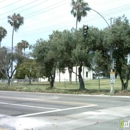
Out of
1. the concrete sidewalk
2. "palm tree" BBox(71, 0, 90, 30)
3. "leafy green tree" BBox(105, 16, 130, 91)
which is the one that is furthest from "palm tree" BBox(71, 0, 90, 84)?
the concrete sidewalk

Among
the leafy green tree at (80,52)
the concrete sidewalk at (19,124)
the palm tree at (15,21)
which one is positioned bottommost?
the concrete sidewalk at (19,124)

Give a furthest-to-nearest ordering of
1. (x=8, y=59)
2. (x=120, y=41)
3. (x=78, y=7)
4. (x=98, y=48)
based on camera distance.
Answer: (x=8, y=59), (x=78, y=7), (x=98, y=48), (x=120, y=41)

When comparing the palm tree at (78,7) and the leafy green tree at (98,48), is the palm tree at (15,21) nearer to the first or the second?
the palm tree at (78,7)

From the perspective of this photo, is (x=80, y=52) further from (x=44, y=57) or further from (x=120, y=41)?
(x=44, y=57)

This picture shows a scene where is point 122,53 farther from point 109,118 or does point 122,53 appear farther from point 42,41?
point 109,118

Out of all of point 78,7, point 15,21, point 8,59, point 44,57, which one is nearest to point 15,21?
point 15,21

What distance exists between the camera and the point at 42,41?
38438 millimetres

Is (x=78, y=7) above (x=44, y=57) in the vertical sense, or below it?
above

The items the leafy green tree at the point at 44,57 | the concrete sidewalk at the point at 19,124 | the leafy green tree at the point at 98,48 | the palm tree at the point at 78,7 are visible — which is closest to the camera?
the concrete sidewalk at the point at 19,124

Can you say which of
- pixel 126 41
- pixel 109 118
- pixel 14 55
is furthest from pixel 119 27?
pixel 14 55

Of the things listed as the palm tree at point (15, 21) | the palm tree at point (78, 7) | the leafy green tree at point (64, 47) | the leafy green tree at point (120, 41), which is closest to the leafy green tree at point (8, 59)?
the palm tree at point (15, 21)

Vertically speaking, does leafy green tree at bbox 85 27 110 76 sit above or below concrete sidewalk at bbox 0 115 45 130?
above

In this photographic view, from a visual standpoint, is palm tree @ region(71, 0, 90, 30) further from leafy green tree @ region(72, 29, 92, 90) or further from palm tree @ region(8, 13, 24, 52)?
leafy green tree @ region(72, 29, 92, 90)

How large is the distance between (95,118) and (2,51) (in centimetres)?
5050
